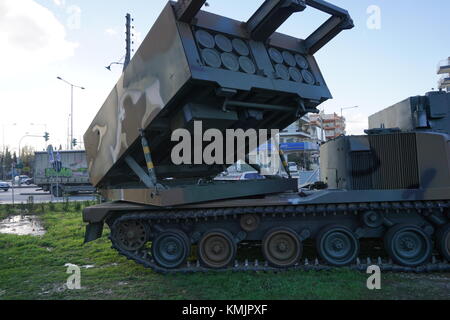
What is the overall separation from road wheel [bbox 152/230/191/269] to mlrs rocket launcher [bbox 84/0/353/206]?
71 cm

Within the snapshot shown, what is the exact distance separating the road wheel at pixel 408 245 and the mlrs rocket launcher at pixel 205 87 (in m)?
2.05

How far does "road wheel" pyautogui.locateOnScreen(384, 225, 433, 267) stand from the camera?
5.95 meters

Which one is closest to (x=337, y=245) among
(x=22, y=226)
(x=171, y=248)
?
(x=171, y=248)

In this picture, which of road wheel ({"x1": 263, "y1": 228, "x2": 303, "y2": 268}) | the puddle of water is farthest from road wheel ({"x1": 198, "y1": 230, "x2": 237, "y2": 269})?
the puddle of water

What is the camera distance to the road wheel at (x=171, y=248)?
6141 millimetres

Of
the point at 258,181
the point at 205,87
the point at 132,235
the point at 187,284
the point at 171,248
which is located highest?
the point at 205,87

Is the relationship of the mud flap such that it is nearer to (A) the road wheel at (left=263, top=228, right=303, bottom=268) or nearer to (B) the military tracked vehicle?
(B) the military tracked vehicle

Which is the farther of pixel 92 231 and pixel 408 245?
pixel 92 231

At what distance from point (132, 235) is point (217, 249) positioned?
1.54 meters

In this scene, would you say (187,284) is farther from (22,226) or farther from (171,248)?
(22,226)

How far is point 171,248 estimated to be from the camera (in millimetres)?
6184

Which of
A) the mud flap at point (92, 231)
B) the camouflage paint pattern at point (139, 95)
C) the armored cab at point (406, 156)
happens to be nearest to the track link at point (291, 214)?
the armored cab at point (406, 156)

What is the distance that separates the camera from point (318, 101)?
22.1ft

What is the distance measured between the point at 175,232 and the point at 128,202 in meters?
1.14
